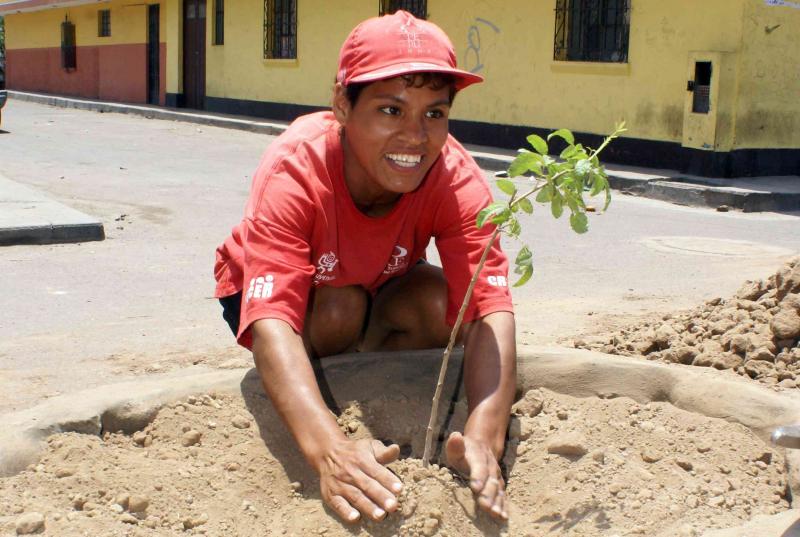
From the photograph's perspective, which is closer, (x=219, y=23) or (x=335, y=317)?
(x=335, y=317)

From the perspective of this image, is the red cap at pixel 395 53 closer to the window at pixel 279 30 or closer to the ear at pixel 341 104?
the ear at pixel 341 104

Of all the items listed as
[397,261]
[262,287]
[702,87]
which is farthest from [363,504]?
[702,87]

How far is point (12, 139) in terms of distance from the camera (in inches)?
587

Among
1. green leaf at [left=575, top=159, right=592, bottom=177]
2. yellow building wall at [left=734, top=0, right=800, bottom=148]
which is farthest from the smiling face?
yellow building wall at [left=734, top=0, right=800, bottom=148]

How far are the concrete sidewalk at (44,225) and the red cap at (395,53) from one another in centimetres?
465

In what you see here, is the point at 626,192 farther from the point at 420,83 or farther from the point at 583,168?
the point at 583,168

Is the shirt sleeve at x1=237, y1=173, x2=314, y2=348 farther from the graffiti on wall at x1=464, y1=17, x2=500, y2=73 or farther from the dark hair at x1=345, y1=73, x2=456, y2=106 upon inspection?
the graffiti on wall at x1=464, y1=17, x2=500, y2=73

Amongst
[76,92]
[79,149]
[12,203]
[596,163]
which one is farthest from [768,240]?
[76,92]

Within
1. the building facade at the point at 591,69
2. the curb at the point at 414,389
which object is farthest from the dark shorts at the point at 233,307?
the building facade at the point at 591,69

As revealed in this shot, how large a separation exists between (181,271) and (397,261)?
327cm

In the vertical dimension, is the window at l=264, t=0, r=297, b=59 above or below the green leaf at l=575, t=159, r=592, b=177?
above

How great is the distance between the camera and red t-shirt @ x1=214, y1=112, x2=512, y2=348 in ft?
8.32

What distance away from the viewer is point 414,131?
253 cm

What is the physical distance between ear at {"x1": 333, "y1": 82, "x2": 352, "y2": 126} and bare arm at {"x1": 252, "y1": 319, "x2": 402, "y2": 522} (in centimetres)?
54
